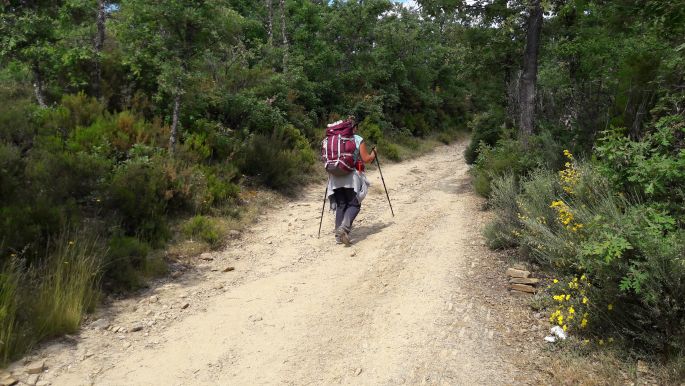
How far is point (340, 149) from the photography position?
7227mm

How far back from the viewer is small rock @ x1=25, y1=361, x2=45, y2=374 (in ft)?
12.3

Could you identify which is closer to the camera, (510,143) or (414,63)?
(510,143)

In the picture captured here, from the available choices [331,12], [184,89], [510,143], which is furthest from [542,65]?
[184,89]

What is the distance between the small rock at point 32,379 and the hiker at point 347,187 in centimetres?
431

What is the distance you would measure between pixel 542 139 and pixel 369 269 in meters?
4.98

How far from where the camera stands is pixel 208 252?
22.9 ft

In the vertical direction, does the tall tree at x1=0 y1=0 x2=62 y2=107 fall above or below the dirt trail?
above

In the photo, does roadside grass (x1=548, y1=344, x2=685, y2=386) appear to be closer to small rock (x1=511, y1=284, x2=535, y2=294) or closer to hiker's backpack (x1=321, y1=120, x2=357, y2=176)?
small rock (x1=511, y1=284, x2=535, y2=294)

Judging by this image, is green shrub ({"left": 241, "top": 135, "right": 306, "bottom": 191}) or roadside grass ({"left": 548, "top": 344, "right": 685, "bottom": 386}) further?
green shrub ({"left": 241, "top": 135, "right": 306, "bottom": 191})

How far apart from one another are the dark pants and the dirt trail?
1.37 feet

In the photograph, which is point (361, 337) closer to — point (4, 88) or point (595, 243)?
point (595, 243)

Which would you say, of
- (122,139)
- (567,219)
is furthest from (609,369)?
(122,139)

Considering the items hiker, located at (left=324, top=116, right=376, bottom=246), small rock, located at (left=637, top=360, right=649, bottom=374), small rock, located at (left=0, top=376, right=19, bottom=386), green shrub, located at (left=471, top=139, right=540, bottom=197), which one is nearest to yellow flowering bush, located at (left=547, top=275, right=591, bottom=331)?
small rock, located at (left=637, top=360, right=649, bottom=374)

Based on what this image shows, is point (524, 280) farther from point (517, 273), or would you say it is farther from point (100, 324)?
point (100, 324)
